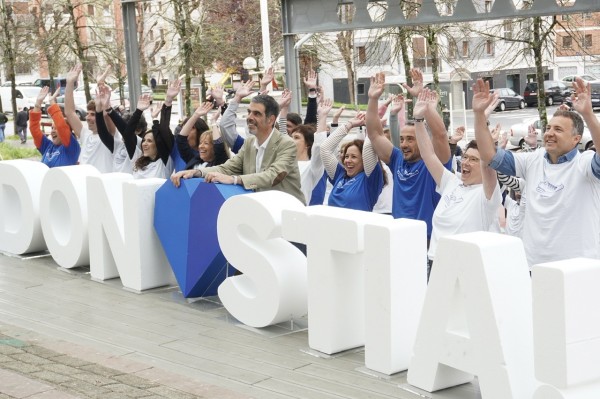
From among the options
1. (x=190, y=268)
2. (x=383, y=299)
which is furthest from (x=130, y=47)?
(x=383, y=299)

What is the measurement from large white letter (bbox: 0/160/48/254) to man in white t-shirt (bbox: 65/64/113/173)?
1.70 ft

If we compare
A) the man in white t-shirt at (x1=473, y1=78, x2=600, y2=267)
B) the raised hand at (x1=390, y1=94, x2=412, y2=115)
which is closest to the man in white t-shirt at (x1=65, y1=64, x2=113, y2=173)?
the raised hand at (x1=390, y1=94, x2=412, y2=115)

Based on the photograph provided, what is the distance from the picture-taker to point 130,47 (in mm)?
13156

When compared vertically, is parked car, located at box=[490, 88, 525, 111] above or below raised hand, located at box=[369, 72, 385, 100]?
below

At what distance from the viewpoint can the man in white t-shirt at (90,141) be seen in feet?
36.5

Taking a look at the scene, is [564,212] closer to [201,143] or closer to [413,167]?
[413,167]

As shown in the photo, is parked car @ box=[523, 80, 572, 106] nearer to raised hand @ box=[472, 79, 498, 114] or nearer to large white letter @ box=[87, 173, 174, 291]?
large white letter @ box=[87, 173, 174, 291]

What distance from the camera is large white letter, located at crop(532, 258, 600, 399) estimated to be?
5109mm

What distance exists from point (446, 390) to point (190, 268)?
3268mm

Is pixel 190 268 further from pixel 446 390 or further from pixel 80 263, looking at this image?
pixel 446 390

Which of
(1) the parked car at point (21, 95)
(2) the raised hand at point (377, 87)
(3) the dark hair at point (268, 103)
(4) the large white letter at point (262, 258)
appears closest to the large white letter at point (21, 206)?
(3) the dark hair at point (268, 103)

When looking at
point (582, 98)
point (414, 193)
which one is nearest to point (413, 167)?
point (414, 193)

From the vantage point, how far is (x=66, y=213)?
34.7ft

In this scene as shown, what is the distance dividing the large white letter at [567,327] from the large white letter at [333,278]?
1.77 meters
